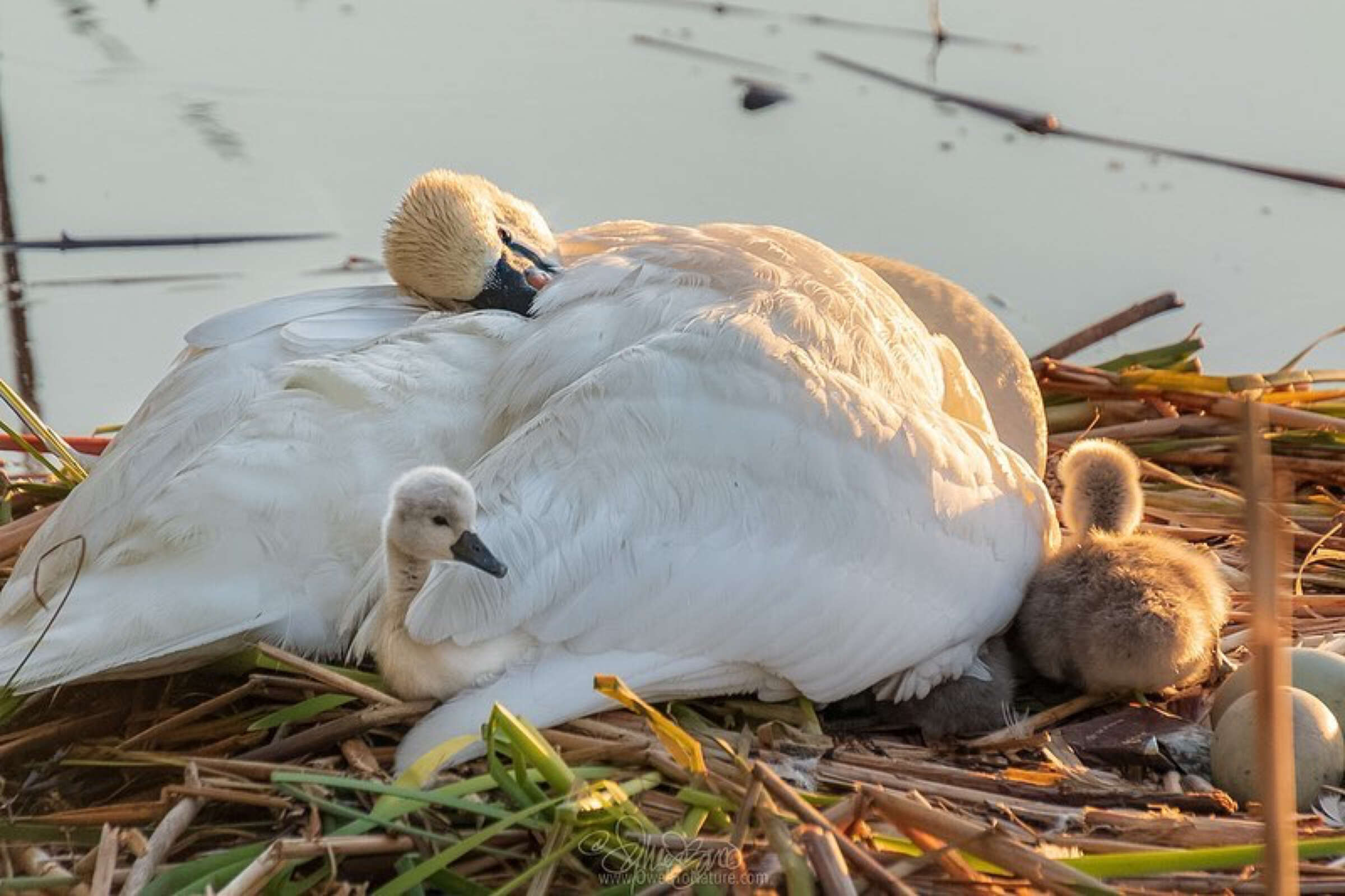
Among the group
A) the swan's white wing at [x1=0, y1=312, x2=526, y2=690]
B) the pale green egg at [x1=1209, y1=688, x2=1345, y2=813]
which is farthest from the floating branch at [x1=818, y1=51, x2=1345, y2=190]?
the swan's white wing at [x1=0, y1=312, x2=526, y2=690]

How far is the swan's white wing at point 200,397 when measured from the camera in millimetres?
2879

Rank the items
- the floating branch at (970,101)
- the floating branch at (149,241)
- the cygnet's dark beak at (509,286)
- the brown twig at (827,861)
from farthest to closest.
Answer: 1. the floating branch at (970,101)
2. the floating branch at (149,241)
3. the cygnet's dark beak at (509,286)
4. the brown twig at (827,861)

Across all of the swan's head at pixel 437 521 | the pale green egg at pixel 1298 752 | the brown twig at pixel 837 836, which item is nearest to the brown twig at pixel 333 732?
the swan's head at pixel 437 521

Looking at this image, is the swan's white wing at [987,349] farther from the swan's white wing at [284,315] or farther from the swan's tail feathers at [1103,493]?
the swan's white wing at [284,315]

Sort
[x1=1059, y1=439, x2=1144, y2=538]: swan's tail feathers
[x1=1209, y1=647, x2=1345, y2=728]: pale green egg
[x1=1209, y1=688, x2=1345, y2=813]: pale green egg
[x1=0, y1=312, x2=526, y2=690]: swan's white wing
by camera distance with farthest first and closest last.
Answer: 1. [x1=1059, y1=439, x2=1144, y2=538]: swan's tail feathers
2. [x1=1209, y1=647, x2=1345, y2=728]: pale green egg
3. [x1=1209, y1=688, x2=1345, y2=813]: pale green egg
4. [x1=0, y1=312, x2=526, y2=690]: swan's white wing

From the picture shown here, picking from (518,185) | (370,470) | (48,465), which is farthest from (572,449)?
(518,185)

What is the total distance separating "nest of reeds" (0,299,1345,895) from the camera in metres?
2.30

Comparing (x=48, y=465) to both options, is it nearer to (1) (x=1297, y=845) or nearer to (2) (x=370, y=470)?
(2) (x=370, y=470)

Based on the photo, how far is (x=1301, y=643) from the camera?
3307 mm

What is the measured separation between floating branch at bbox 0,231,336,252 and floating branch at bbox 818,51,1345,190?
4.73 ft

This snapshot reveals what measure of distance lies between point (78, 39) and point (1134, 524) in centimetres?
313

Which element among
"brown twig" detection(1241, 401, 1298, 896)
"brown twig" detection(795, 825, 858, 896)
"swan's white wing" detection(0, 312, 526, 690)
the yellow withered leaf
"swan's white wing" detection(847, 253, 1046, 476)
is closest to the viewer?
"brown twig" detection(1241, 401, 1298, 896)

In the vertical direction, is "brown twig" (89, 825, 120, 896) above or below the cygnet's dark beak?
below

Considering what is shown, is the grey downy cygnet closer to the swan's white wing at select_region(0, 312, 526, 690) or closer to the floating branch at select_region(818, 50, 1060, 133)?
the swan's white wing at select_region(0, 312, 526, 690)
